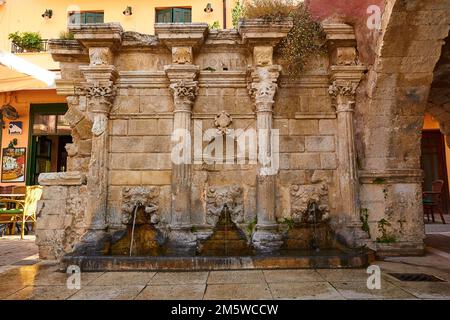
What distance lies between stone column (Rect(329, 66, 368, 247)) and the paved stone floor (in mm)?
676

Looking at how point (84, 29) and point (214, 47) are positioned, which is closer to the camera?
point (84, 29)

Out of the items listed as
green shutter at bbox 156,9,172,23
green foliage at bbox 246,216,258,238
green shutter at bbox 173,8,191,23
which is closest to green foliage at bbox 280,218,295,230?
green foliage at bbox 246,216,258,238

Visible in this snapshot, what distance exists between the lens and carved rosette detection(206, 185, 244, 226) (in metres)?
5.25

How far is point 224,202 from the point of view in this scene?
5262 millimetres

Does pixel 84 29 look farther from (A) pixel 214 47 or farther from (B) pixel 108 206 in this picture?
(B) pixel 108 206

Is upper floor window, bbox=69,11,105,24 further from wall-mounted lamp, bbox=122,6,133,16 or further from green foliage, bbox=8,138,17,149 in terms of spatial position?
green foliage, bbox=8,138,17,149

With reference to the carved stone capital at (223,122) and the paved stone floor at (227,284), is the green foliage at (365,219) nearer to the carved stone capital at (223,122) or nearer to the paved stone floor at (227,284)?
the paved stone floor at (227,284)

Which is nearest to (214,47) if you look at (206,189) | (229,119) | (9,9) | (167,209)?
(229,119)

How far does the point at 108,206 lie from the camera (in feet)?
17.5

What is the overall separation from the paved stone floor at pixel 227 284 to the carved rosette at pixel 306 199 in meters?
1.14
